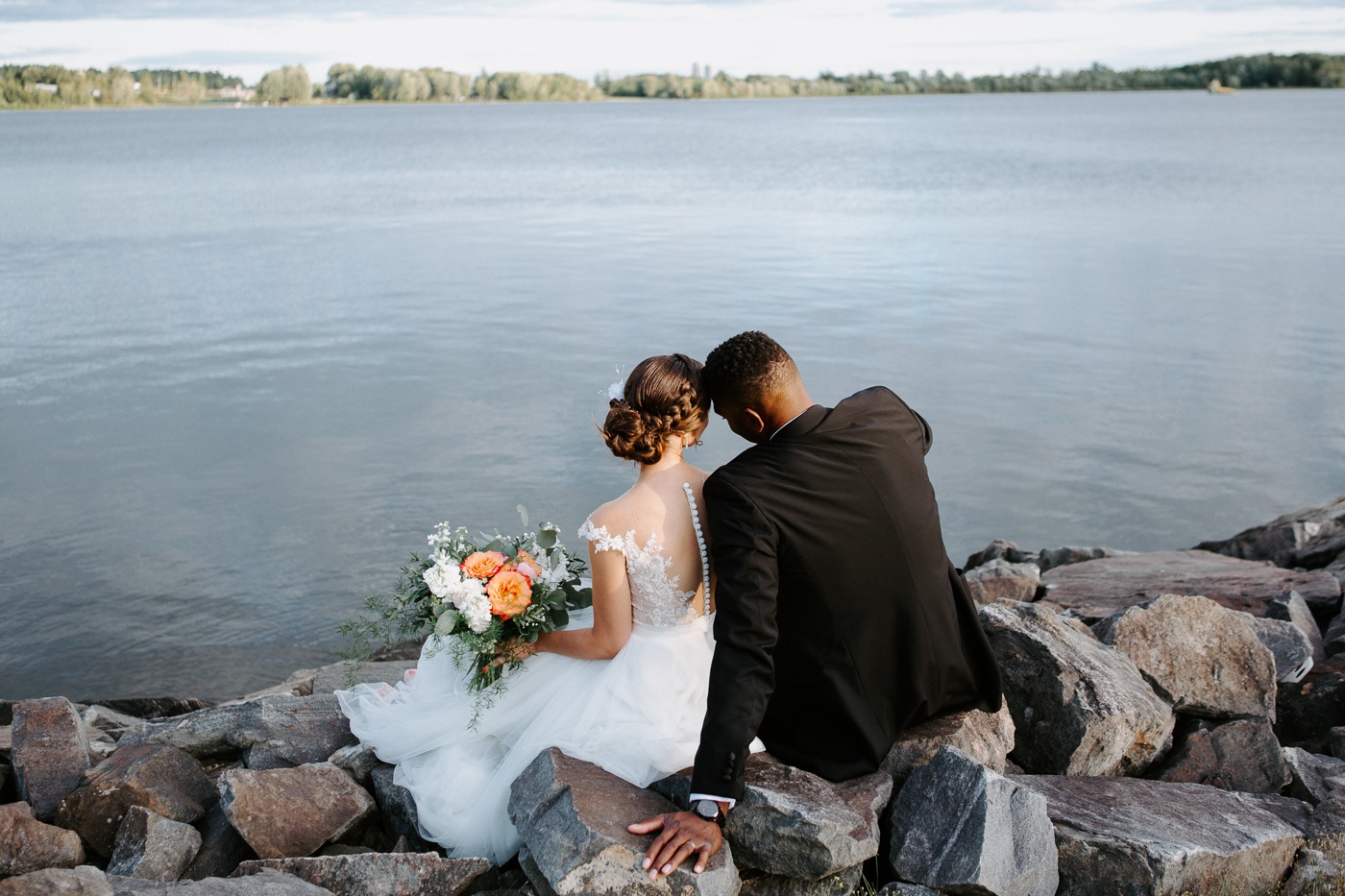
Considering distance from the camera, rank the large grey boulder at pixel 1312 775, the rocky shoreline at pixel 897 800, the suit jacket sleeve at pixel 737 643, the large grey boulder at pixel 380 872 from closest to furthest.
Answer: the suit jacket sleeve at pixel 737 643, the rocky shoreline at pixel 897 800, the large grey boulder at pixel 380 872, the large grey boulder at pixel 1312 775

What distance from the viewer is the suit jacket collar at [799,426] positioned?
12.3ft

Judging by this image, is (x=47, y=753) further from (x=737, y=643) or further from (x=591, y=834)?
(x=737, y=643)

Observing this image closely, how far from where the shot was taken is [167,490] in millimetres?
11945

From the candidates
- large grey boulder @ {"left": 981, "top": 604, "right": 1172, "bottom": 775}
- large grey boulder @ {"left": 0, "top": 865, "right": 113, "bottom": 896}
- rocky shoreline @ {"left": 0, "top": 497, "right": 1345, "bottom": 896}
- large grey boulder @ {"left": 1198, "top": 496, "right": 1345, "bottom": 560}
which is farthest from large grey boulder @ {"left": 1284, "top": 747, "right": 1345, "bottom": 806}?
large grey boulder @ {"left": 1198, "top": 496, "right": 1345, "bottom": 560}

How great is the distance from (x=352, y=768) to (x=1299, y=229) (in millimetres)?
30599

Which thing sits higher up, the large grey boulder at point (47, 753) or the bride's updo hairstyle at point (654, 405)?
the bride's updo hairstyle at point (654, 405)

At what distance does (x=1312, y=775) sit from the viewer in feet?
15.6

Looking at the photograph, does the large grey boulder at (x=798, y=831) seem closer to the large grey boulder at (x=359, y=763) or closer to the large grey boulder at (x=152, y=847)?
the large grey boulder at (x=359, y=763)

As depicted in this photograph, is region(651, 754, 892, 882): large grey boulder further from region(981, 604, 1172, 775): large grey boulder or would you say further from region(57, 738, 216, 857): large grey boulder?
region(57, 738, 216, 857): large grey boulder

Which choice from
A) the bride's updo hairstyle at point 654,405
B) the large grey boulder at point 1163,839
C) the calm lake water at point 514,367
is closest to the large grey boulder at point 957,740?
the large grey boulder at point 1163,839

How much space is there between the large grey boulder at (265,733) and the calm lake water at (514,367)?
3.22 meters

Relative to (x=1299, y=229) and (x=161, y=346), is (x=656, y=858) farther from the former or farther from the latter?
(x=1299, y=229)

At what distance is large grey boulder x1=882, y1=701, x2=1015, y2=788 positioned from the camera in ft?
13.9

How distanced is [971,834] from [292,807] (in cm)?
257
